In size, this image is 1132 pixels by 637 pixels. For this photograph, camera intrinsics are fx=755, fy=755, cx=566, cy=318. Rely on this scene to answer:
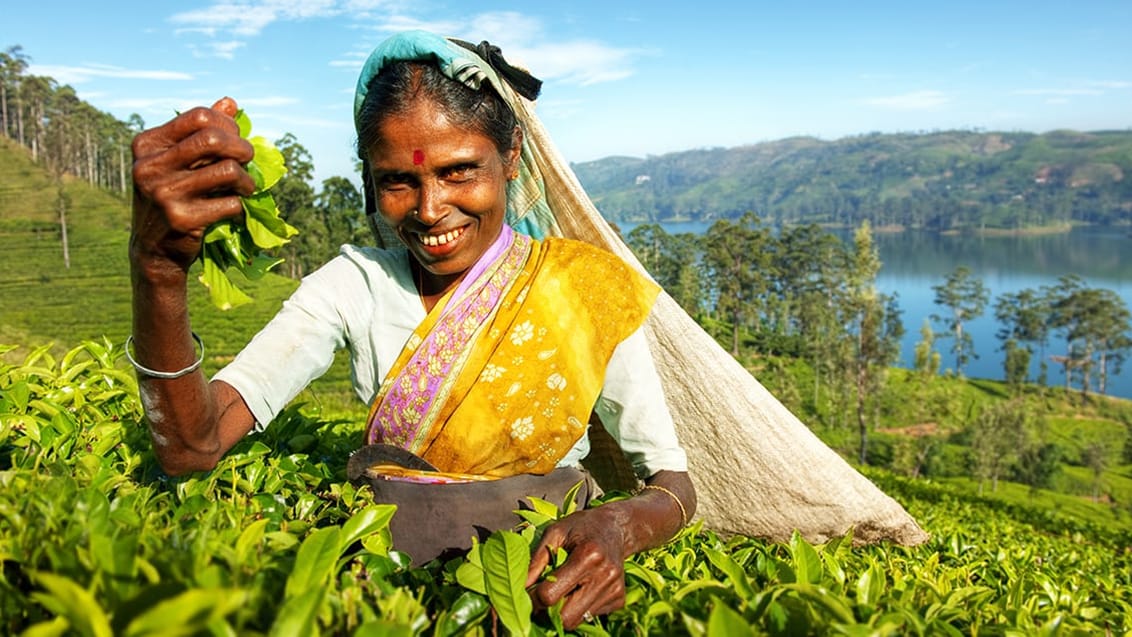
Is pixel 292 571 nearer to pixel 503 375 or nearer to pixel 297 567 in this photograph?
pixel 297 567

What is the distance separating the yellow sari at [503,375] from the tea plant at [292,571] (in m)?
0.24

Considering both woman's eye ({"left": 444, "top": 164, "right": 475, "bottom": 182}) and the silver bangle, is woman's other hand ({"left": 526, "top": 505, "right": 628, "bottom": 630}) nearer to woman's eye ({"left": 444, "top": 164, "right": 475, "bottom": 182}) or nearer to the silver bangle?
the silver bangle

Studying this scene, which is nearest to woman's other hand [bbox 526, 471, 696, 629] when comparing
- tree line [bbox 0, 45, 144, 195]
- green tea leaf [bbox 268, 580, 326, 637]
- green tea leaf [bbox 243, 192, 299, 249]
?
green tea leaf [bbox 268, 580, 326, 637]

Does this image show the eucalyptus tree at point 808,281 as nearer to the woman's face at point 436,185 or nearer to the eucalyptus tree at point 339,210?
the eucalyptus tree at point 339,210

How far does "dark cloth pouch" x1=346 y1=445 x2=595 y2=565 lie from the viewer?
71.1 inches

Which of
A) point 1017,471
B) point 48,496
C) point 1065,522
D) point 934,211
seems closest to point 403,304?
point 48,496

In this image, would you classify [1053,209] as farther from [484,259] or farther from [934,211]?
[484,259]

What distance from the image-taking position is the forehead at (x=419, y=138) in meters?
1.89

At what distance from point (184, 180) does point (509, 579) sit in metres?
0.83

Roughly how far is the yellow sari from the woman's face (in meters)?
0.13

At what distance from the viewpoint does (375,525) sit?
4.06 ft

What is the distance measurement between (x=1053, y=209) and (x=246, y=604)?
699ft

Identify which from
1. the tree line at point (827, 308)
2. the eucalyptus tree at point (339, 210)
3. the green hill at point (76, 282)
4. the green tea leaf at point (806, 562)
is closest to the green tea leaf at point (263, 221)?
the green tea leaf at point (806, 562)

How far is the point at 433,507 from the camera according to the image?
181 cm
